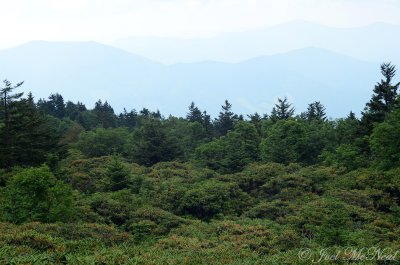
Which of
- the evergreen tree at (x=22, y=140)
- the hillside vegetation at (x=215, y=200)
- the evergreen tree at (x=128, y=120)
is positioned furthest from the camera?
the evergreen tree at (x=128, y=120)

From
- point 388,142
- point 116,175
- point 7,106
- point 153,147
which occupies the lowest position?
point 116,175

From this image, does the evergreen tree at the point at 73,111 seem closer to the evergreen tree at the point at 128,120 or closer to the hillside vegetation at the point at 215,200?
the evergreen tree at the point at 128,120

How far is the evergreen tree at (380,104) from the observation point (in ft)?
109

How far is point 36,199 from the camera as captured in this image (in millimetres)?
19375

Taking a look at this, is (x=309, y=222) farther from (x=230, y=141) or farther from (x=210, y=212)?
(x=230, y=141)

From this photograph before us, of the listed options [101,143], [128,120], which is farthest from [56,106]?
[101,143]

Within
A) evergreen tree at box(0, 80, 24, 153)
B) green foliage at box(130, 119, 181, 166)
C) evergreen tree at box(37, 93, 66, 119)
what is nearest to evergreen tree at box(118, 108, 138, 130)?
evergreen tree at box(37, 93, 66, 119)

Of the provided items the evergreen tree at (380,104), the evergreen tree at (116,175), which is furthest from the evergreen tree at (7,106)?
the evergreen tree at (380,104)

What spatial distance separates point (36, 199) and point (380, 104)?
2590 cm

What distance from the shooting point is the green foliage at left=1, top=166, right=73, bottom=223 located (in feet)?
60.5

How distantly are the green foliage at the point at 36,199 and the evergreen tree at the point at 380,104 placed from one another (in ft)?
76.0

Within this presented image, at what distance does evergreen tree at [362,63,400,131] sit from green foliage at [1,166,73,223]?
76.0ft

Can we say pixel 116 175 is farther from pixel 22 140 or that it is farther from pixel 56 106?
pixel 56 106

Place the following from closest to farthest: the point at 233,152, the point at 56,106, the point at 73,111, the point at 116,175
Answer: the point at 116,175, the point at 233,152, the point at 73,111, the point at 56,106
